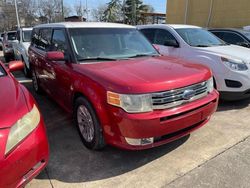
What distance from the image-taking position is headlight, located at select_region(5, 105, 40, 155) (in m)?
2.23

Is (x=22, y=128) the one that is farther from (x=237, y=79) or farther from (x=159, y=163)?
(x=237, y=79)

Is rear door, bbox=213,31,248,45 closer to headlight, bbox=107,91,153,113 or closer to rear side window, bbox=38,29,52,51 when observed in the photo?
rear side window, bbox=38,29,52,51

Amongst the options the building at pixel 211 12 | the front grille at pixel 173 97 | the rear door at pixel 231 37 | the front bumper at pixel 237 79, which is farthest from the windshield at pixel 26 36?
the building at pixel 211 12

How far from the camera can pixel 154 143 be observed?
304cm

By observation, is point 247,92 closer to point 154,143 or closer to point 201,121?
point 201,121

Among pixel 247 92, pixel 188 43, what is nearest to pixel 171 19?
pixel 188 43

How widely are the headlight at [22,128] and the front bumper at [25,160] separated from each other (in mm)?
36

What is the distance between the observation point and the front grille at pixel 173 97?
295 cm

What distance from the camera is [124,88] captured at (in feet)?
9.46

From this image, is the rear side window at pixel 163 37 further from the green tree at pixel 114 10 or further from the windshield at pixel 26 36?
the green tree at pixel 114 10

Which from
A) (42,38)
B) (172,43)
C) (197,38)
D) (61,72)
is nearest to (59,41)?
(61,72)

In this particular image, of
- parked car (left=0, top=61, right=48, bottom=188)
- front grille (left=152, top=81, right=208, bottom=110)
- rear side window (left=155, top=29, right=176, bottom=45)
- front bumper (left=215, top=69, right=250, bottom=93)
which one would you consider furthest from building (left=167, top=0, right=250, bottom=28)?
parked car (left=0, top=61, right=48, bottom=188)

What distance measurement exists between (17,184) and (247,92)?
4.36m

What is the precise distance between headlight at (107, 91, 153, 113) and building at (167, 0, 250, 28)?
51.7ft
